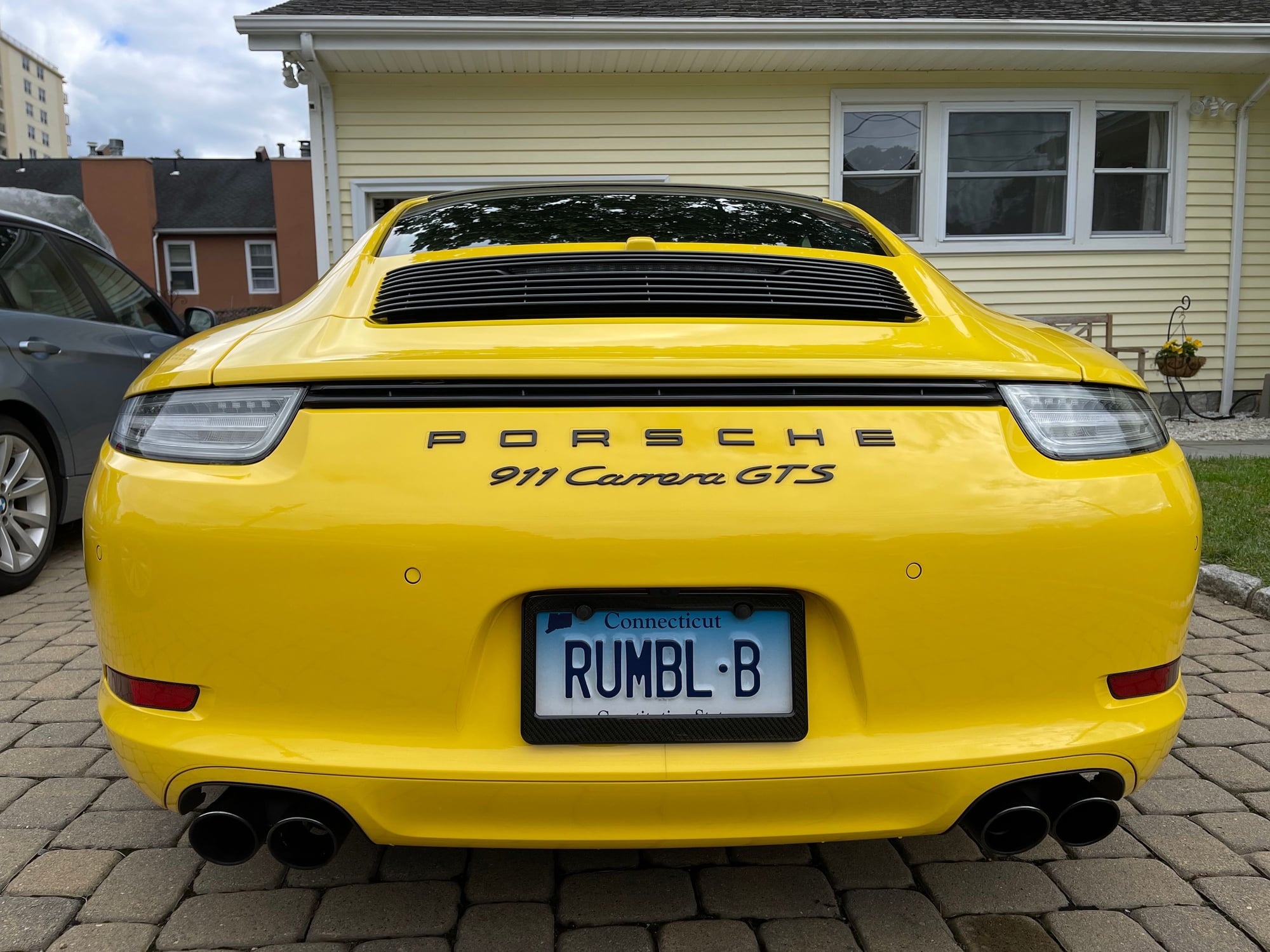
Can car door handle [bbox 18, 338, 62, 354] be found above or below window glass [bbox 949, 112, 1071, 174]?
below

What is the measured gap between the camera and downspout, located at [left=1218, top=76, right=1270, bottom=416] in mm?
9641

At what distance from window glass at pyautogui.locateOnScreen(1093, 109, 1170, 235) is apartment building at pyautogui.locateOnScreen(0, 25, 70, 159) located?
3675 inches

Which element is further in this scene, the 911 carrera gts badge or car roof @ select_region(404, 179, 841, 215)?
car roof @ select_region(404, 179, 841, 215)

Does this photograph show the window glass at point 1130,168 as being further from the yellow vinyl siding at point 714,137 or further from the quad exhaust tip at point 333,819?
the quad exhaust tip at point 333,819

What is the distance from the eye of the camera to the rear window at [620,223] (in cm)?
215

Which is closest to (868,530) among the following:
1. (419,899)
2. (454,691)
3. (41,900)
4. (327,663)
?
(454,691)

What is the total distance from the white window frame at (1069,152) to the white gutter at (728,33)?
0.64 meters

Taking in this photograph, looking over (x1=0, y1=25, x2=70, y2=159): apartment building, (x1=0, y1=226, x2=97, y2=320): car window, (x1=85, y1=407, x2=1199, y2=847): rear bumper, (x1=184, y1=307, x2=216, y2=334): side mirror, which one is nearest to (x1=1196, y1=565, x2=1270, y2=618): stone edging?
(x1=85, y1=407, x2=1199, y2=847): rear bumper

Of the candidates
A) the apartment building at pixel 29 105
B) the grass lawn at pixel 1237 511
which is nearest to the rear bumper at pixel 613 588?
the grass lawn at pixel 1237 511

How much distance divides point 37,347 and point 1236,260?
10.7 m

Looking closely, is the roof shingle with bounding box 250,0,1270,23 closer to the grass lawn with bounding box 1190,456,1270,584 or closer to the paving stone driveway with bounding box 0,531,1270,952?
the grass lawn with bounding box 1190,456,1270,584

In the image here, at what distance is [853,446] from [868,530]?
0.14 m

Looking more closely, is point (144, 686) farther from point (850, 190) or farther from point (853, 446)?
point (850, 190)

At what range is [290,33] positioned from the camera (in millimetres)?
8070
